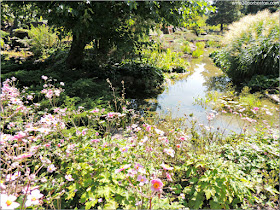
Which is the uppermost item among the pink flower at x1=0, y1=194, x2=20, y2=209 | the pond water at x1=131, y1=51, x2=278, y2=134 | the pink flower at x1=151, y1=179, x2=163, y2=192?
the pink flower at x1=151, y1=179, x2=163, y2=192

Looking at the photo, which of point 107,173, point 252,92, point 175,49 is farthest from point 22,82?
point 175,49

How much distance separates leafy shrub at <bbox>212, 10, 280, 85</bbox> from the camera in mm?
5980

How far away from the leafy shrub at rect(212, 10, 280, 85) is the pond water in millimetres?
815

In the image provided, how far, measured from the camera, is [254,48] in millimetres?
6145

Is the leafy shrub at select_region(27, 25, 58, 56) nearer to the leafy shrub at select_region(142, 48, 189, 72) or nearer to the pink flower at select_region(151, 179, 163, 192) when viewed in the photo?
the leafy shrub at select_region(142, 48, 189, 72)

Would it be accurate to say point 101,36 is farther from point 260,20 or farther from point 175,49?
point 175,49

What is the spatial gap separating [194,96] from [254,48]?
2464 mm

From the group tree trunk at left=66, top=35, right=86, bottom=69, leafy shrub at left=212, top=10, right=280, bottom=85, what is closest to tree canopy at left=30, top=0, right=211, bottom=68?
tree trunk at left=66, top=35, right=86, bottom=69

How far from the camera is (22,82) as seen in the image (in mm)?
→ 4473

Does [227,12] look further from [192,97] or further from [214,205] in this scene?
[214,205]

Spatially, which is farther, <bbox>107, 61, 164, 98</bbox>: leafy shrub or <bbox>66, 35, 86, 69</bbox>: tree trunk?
<bbox>66, 35, 86, 69</bbox>: tree trunk

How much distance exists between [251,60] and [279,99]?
5.46ft

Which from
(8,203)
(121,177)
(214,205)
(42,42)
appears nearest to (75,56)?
(42,42)

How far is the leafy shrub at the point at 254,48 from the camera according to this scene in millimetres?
5980
